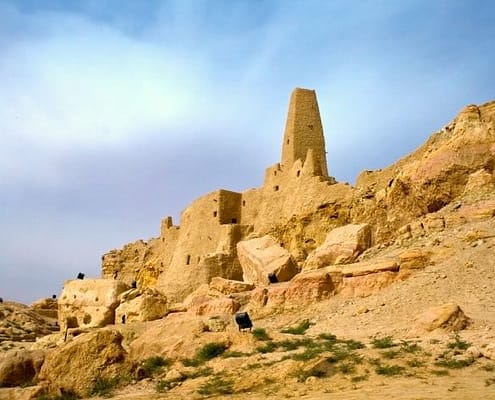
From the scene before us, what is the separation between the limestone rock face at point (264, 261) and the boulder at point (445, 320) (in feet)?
30.7

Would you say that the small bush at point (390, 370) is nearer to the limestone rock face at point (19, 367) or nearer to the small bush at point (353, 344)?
the small bush at point (353, 344)

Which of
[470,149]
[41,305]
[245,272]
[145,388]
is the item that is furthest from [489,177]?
[41,305]

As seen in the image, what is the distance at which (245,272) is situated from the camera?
22.2 metres

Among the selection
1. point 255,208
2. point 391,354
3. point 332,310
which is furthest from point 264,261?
point 391,354

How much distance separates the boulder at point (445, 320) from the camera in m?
9.44

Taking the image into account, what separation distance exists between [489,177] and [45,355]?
12619 mm

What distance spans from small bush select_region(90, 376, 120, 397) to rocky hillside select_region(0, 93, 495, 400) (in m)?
0.02

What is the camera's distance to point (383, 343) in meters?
9.23

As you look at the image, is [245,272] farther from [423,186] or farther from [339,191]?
[423,186]

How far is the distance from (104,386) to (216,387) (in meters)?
1.93

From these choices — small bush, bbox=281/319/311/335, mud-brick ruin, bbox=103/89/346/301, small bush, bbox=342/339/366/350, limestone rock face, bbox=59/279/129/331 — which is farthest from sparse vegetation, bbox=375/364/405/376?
mud-brick ruin, bbox=103/89/346/301

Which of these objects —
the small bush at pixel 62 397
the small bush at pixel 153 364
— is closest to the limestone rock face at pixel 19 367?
the small bush at pixel 62 397

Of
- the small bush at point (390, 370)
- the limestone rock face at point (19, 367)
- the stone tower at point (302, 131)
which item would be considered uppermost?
the stone tower at point (302, 131)

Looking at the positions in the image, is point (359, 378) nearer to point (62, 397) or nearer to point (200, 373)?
point (200, 373)
